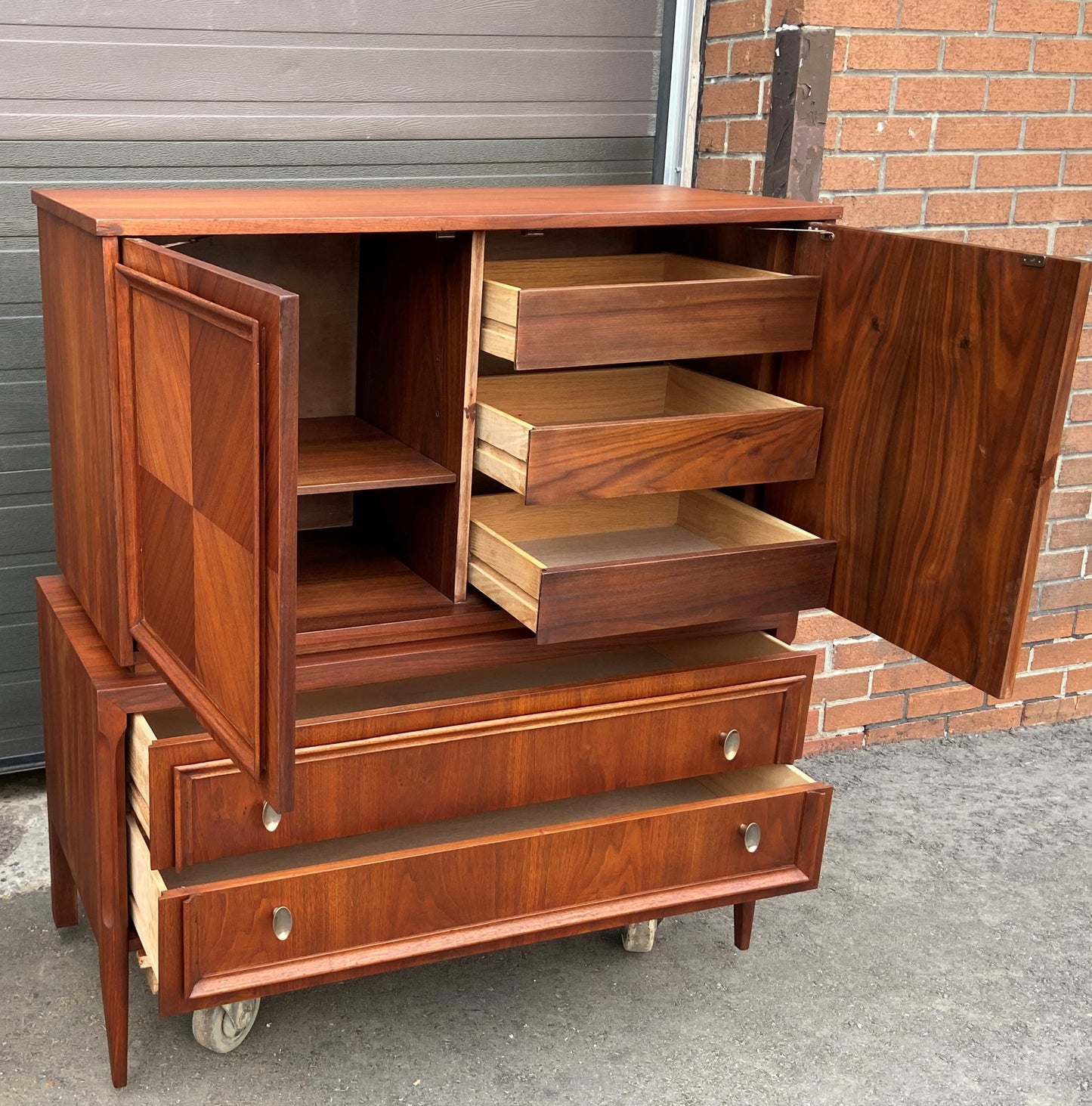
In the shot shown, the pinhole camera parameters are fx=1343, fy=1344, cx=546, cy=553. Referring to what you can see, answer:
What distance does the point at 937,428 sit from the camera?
1903 mm

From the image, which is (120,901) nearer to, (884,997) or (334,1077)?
(334,1077)

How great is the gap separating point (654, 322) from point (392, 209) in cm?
40

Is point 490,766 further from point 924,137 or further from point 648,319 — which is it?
point 924,137

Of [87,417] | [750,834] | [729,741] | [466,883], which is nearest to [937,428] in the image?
[729,741]

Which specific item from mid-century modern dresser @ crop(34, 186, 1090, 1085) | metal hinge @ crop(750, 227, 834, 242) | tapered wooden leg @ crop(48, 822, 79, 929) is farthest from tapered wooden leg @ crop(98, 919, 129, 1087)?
metal hinge @ crop(750, 227, 834, 242)

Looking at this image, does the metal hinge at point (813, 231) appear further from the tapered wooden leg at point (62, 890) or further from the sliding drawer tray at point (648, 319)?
the tapered wooden leg at point (62, 890)

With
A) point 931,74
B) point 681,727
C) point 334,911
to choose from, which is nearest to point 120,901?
point 334,911

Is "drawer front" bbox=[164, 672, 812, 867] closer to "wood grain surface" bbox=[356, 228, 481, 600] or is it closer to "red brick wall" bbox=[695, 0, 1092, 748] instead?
"wood grain surface" bbox=[356, 228, 481, 600]

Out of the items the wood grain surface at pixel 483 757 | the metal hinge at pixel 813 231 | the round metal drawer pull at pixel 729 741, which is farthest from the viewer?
the round metal drawer pull at pixel 729 741

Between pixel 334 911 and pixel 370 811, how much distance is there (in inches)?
5.8

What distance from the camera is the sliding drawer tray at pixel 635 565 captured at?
190cm

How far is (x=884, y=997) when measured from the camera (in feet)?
7.63

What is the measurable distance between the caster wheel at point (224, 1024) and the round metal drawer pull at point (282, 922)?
0.87 feet

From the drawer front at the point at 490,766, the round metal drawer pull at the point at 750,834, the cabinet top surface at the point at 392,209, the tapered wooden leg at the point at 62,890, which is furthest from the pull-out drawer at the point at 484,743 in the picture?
the cabinet top surface at the point at 392,209
